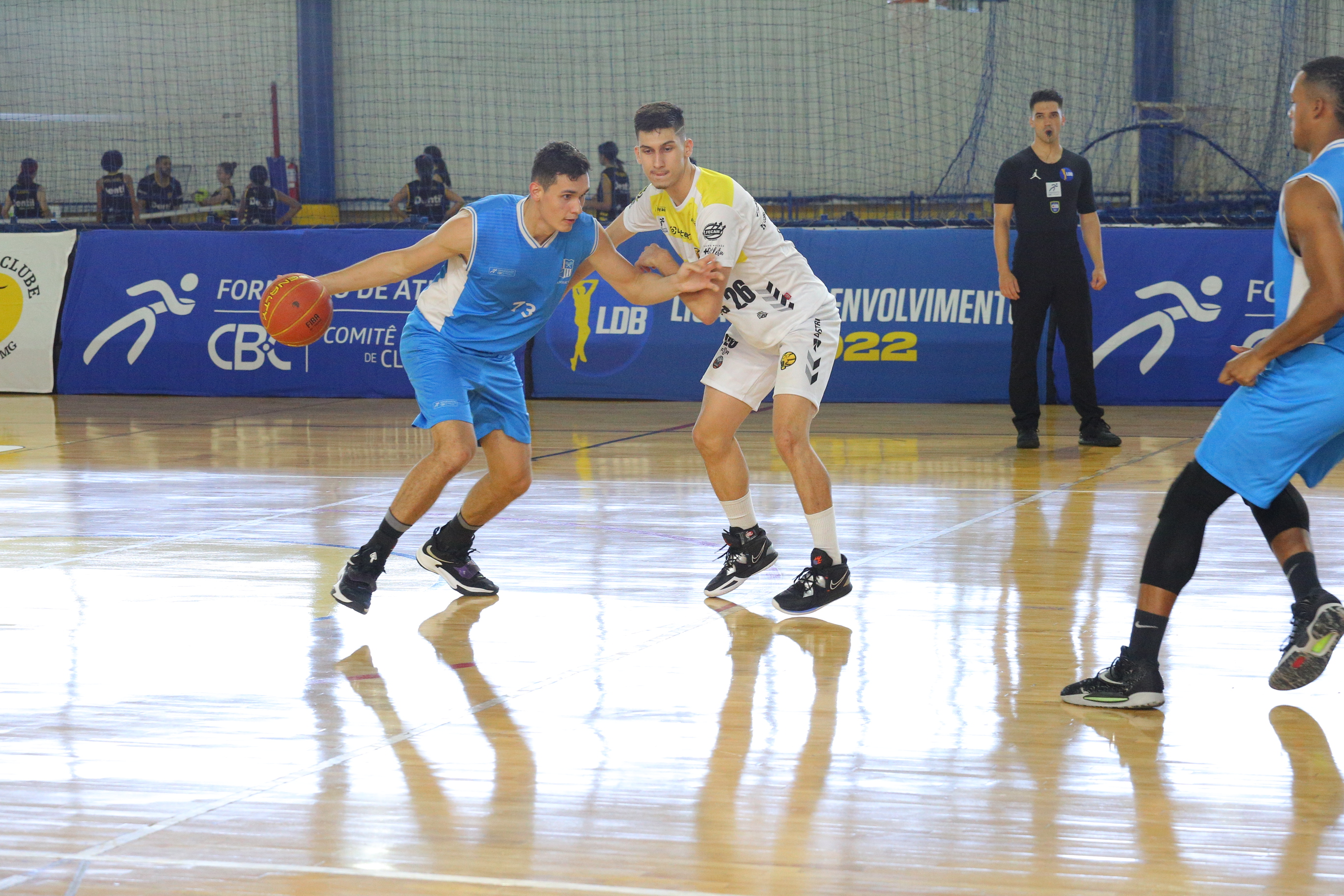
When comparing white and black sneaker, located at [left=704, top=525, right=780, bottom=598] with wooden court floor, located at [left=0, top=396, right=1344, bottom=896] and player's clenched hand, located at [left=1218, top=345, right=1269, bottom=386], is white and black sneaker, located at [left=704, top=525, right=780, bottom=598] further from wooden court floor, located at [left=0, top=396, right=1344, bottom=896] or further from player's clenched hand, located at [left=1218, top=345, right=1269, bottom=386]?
player's clenched hand, located at [left=1218, top=345, right=1269, bottom=386]

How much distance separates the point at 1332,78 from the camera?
3.59m

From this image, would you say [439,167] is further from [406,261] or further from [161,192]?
[406,261]

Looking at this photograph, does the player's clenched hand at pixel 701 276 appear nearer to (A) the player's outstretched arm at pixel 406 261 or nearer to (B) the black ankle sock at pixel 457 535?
(A) the player's outstretched arm at pixel 406 261

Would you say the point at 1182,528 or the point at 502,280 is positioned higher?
the point at 502,280

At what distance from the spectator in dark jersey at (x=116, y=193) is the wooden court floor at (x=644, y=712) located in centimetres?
889

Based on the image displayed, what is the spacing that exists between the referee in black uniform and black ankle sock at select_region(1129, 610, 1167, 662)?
220 inches

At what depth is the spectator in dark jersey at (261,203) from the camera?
1536cm

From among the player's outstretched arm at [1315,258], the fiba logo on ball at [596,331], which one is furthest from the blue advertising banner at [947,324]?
the player's outstretched arm at [1315,258]

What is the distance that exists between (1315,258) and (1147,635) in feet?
3.34

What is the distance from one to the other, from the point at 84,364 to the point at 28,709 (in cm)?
1021

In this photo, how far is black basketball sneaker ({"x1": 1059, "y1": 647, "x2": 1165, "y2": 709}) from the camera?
3.78 m

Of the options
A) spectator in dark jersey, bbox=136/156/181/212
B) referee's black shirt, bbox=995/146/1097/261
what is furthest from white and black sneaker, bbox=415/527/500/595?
spectator in dark jersey, bbox=136/156/181/212

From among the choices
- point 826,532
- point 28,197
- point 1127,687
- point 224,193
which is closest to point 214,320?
point 224,193

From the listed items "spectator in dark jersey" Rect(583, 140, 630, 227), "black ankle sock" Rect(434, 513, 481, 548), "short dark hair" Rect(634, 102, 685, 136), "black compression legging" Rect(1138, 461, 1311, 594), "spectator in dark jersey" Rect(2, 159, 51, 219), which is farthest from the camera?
"spectator in dark jersey" Rect(2, 159, 51, 219)
